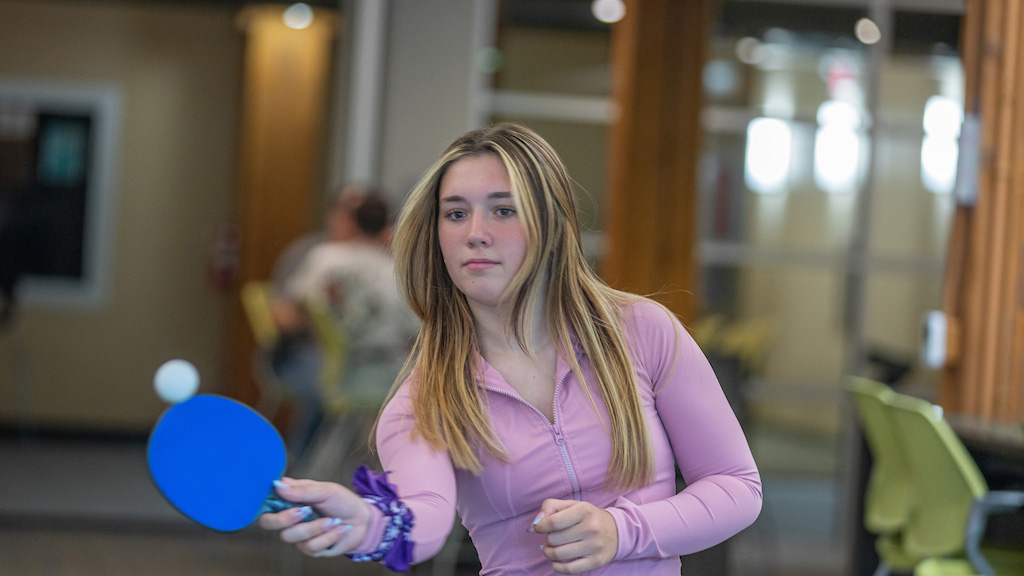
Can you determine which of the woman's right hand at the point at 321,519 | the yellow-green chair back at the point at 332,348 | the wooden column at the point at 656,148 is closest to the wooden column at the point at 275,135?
the yellow-green chair back at the point at 332,348

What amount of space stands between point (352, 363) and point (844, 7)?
3436 mm

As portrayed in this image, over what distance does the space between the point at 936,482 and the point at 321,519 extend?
2498 mm

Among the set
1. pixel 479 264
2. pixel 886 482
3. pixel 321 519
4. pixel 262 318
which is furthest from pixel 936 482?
pixel 262 318

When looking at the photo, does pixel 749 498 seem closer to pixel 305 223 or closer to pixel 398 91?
pixel 398 91

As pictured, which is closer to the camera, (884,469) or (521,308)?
(521,308)

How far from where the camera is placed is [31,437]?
7.50 meters

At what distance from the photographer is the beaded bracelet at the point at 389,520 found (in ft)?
3.80

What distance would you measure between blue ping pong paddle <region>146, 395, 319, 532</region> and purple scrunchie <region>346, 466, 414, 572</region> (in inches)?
4.8

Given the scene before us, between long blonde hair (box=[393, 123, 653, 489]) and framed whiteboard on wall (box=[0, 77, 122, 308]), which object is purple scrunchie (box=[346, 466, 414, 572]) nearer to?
long blonde hair (box=[393, 123, 653, 489])

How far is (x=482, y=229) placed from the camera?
134 cm

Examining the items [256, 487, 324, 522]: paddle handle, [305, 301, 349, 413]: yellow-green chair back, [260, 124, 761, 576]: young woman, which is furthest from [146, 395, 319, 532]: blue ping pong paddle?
[305, 301, 349, 413]: yellow-green chair back

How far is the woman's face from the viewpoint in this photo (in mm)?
1350

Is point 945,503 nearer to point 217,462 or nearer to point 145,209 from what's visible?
point 217,462

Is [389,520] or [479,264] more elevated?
[479,264]
